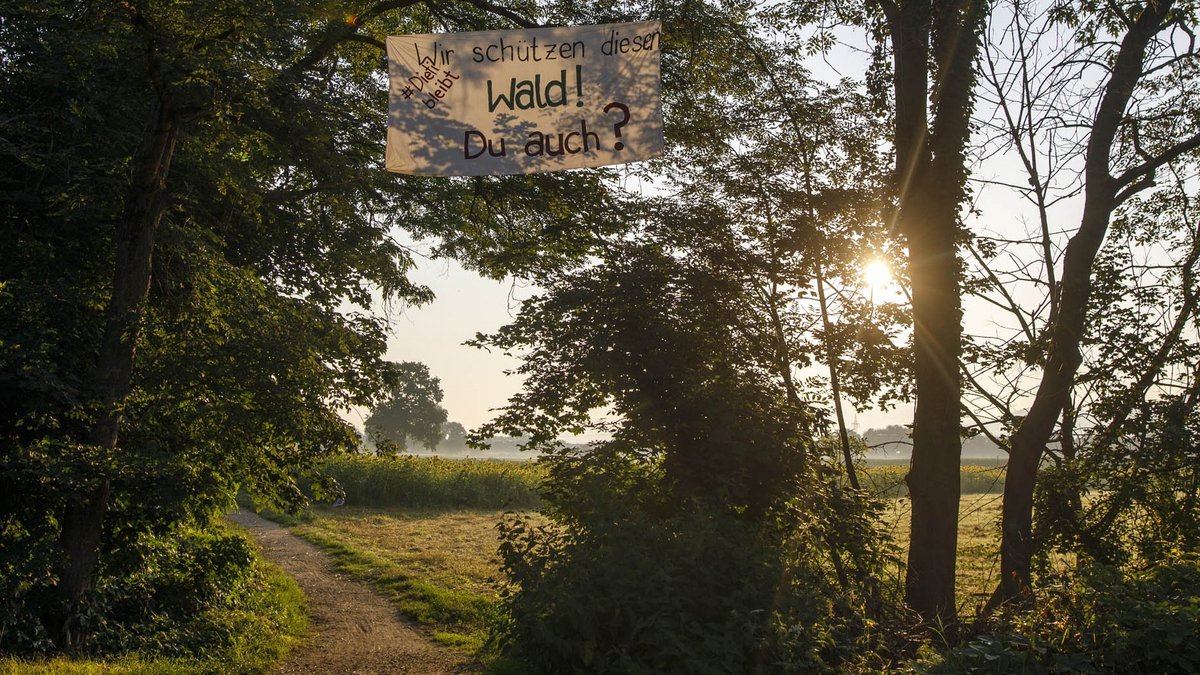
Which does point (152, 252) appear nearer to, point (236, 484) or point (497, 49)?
point (236, 484)

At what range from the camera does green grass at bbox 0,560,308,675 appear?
25.0ft

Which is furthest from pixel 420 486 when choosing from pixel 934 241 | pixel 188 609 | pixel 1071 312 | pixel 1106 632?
pixel 1106 632

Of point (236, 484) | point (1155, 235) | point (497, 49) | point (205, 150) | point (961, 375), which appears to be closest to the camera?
point (497, 49)

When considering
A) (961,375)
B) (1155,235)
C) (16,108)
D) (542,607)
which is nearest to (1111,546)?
(961,375)

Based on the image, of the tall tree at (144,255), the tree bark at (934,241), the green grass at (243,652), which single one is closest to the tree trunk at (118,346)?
the tall tree at (144,255)

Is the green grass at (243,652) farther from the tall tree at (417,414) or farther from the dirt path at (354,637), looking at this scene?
the tall tree at (417,414)

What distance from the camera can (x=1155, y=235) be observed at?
12.5 metres

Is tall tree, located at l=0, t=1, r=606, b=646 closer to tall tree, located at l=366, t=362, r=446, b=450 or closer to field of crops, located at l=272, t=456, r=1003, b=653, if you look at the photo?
field of crops, located at l=272, t=456, r=1003, b=653

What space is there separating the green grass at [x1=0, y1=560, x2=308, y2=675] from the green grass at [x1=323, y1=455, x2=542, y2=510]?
629 inches

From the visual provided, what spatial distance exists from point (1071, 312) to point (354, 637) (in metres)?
9.15

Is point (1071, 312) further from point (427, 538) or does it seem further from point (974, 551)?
point (427, 538)

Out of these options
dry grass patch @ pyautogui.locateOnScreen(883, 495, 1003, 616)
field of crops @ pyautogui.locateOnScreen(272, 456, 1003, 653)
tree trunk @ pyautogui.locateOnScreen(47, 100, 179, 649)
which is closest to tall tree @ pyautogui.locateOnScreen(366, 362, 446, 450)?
field of crops @ pyautogui.locateOnScreen(272, 456, 1003, 653)

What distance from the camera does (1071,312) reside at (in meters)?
10.3

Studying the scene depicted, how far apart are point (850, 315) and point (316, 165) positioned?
262 inches
